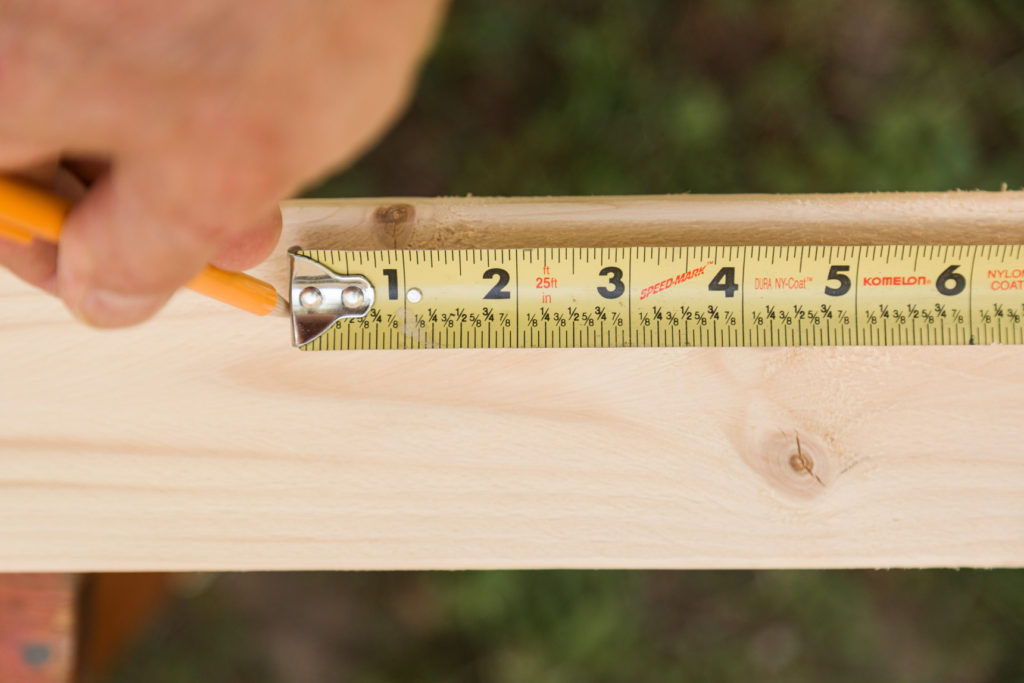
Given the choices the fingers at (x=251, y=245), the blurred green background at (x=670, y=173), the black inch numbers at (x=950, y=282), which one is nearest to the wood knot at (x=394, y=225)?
the fingers at (x=251, y=245)

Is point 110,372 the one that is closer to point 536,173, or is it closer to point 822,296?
point 822,296

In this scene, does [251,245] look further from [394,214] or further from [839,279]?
[839,279]

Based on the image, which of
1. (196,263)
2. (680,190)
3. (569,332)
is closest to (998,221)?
(569,332)

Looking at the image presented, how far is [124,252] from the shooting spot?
81cm

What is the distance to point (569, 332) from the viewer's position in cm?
126

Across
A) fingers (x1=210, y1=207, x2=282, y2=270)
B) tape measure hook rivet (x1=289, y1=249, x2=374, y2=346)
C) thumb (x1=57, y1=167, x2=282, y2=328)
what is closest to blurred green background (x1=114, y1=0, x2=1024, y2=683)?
tape measure hook rivet (x1=289, y1=249, x2=374, y2=346)

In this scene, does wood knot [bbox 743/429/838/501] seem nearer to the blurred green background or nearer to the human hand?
the human hand

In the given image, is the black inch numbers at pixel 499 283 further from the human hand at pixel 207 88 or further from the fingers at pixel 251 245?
the human hand at pixel 207 88

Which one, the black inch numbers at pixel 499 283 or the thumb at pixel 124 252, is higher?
the thumb at pixel 124 252

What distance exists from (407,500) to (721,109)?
1699 millimetres

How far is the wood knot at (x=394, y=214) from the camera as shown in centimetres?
132

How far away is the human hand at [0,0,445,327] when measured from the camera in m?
0.67

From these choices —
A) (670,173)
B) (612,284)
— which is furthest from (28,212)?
(670,173)

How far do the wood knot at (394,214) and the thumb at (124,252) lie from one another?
48 cm
